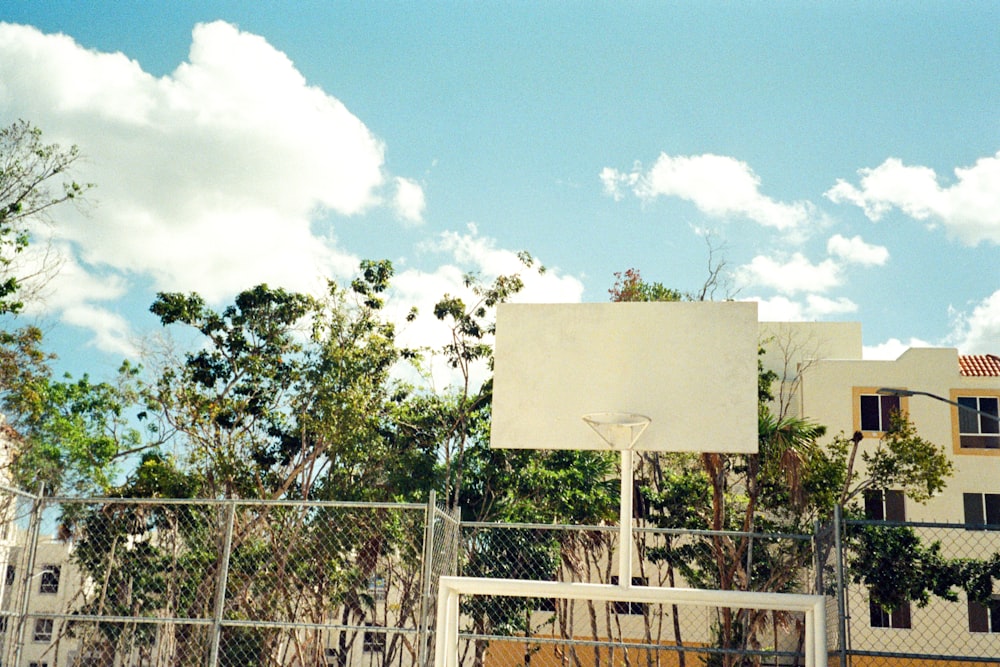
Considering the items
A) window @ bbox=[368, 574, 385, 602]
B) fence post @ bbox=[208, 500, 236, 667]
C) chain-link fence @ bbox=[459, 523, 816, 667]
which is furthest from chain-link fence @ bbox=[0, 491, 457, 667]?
fence post @ bbox=[208, 500, 236, 667]

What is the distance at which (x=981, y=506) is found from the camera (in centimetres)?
2033

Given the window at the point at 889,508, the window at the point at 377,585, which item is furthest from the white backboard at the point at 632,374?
the window at the point at 889,508

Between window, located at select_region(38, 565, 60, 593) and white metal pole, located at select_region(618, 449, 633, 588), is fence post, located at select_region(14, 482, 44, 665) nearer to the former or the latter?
window, located at select_region(38, 565, 60, 593)

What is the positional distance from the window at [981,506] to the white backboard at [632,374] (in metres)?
16.2

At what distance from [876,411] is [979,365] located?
3.24 meters

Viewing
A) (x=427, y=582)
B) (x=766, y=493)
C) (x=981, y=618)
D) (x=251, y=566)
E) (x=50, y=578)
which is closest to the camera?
(x=427, y=582)

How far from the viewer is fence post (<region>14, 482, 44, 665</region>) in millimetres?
7953

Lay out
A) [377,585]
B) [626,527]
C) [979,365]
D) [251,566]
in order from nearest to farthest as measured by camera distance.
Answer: [626,527] → [251,566] → [377,585] → [979,365]

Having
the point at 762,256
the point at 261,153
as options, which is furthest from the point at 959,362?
the point at 261,153

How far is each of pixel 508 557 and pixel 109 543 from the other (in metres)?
6.30

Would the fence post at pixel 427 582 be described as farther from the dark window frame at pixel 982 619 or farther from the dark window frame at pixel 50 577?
the dark window frame at pixel 982 619

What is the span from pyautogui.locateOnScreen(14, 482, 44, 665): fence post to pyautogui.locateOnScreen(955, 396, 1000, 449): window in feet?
60.9

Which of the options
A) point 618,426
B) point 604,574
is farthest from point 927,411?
point 618,426

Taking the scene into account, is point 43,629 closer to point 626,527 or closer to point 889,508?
point 889,508
